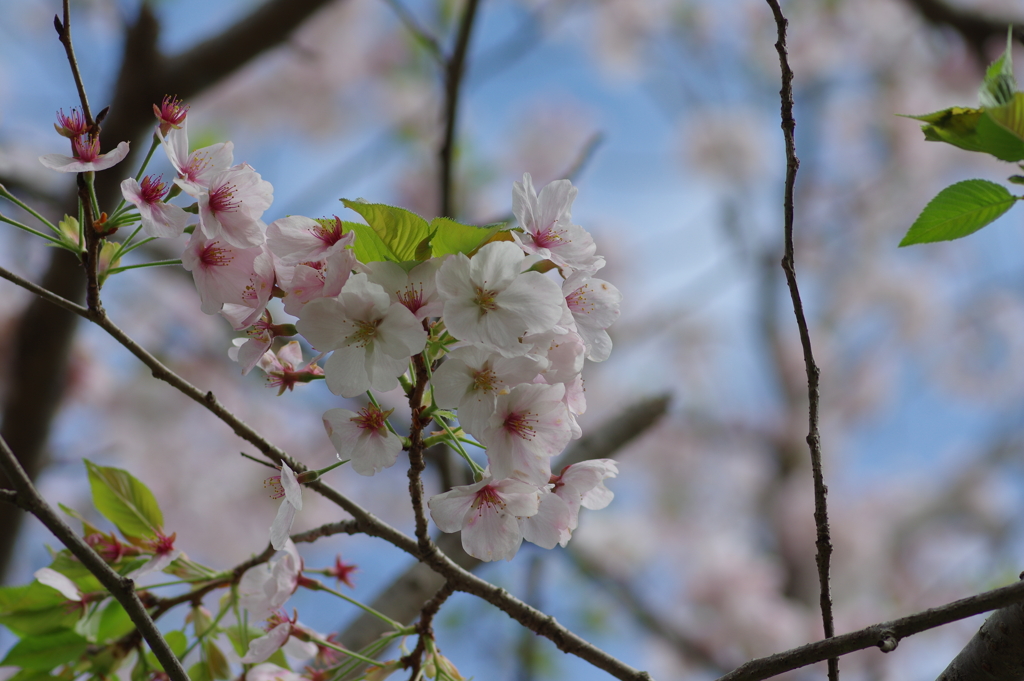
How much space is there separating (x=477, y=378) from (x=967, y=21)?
276 centimetres

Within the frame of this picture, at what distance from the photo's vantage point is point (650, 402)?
1941mm

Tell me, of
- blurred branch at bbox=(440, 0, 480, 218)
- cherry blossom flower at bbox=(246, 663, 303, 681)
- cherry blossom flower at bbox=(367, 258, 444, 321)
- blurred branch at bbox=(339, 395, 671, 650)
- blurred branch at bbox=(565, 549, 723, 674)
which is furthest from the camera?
blurred branch at bbox=(565, 549, 723, 674)

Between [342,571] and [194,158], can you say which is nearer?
[194,158]

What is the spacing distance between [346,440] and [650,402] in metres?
1.39

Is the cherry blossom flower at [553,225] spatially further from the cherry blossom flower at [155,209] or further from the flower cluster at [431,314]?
the cherry blossom flower at [155,209]

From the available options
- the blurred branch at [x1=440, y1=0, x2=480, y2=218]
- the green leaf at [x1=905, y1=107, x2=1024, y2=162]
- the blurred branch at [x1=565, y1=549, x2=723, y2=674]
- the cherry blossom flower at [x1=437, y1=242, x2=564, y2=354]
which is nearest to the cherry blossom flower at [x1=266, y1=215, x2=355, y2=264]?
the cherry blossom flower at [x1=437, y1=242, x2=564, y2=354]

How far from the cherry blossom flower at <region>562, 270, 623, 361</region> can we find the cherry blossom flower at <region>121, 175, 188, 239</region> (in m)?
0.34

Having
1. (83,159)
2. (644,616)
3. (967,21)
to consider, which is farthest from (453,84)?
(644,616)

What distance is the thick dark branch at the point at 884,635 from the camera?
1.67 feet

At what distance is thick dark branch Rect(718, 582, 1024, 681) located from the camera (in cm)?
51

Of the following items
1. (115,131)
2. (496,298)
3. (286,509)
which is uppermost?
(115,131)

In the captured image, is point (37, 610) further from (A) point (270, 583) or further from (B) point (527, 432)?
(B) point (527, 432)

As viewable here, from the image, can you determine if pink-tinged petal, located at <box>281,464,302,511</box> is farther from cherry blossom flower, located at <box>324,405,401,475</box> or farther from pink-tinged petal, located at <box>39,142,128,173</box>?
pink-tinged petal, located at <box>39,142,128,173</box>

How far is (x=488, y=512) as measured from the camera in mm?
680
